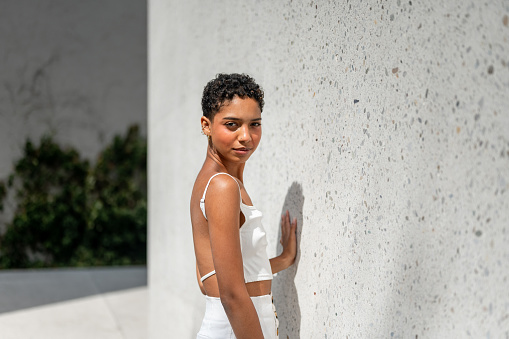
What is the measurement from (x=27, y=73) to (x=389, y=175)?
10.0 m

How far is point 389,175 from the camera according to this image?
142 cm

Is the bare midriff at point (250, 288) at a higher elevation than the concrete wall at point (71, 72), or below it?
below

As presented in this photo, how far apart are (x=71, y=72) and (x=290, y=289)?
926 cm

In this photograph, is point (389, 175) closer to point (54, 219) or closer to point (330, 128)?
point (330, 128)

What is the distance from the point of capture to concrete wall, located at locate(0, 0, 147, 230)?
32.9 feet

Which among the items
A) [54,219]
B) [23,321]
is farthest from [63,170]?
[23,321]

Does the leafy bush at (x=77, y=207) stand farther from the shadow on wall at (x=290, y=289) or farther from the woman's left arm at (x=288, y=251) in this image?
the woman's left arm at (x=288, y=251)

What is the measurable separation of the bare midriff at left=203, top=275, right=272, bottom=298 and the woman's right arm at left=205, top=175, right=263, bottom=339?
0.19 meters

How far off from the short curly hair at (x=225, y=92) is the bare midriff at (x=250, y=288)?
0.53 m

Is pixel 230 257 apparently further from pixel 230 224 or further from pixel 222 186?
pixel 222 186

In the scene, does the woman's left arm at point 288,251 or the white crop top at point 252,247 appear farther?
the woman's left arm at point 288,251

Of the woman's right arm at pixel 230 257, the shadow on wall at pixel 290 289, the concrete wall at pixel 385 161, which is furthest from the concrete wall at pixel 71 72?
the woman's right arm at pixel 230 257

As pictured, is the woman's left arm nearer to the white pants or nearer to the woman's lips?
the white pants

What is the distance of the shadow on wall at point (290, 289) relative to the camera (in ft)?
6.68
